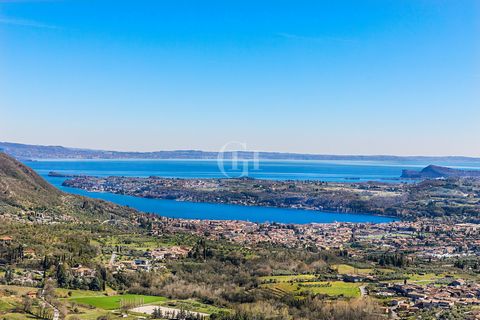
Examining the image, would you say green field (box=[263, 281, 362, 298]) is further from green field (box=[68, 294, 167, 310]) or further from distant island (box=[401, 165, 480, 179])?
distant island (box=[401, 165, 480, 179])

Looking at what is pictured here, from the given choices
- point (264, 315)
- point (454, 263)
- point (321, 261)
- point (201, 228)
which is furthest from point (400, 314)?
point (201, 228)

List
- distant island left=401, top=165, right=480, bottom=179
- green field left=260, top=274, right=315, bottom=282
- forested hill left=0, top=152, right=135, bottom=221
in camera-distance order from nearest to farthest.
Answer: green field left=260, top=274, right=315, bottom=282 < forested hill left=0, top=152, right=135, bottom=221 < distant island left=401, top=165, right=480, bottom=179

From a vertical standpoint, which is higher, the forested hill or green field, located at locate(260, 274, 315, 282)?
the forested hill

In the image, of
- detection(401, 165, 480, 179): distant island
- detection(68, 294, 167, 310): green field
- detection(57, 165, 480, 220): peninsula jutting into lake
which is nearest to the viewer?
detection(68, 294, 167, 310): green field

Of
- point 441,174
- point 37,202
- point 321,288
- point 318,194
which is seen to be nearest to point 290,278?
point 321,288

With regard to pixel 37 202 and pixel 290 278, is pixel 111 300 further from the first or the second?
pixel 37 202

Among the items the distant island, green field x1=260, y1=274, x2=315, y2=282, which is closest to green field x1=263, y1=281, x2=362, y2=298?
green field x1=260, y1=274, x2=315, y2=282

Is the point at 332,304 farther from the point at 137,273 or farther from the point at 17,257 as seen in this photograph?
the point at 17,257
